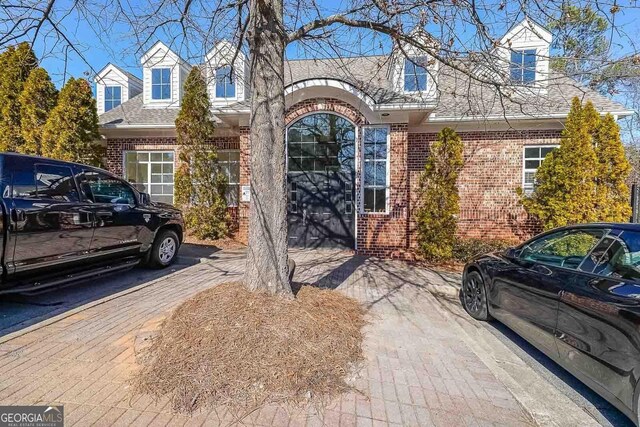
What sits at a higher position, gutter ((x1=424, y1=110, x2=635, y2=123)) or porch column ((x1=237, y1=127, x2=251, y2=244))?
gutter ((x1=424, y1=110, x2=635, y2=123))

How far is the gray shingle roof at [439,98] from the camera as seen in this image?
24.2 feet

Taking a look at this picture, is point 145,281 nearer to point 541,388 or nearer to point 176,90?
point 541,388

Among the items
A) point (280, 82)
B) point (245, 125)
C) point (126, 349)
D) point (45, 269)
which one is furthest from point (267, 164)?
point (245, 125)

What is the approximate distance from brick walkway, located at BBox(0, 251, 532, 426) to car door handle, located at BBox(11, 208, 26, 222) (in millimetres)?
1335

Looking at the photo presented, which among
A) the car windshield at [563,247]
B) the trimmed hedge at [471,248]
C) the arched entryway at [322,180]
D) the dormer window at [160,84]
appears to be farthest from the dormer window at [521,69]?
the dormer window at [160,84]

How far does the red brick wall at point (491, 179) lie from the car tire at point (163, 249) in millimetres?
6264

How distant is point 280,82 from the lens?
3672 mm

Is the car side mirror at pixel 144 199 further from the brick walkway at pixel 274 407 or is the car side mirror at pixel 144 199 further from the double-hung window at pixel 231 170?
the double-hung window at pixel 231 170

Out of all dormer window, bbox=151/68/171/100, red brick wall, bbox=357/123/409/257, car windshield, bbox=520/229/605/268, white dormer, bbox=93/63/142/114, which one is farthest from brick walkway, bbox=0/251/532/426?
white dormer, bbox=93/63/142/114

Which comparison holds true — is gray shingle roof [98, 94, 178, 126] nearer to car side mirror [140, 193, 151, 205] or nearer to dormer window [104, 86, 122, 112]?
dormer window [104, 86, 122, 112]

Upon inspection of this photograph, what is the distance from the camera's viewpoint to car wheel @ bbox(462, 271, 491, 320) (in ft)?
14.3

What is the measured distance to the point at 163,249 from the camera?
21.0ft

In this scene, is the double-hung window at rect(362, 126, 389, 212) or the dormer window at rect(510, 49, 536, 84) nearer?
the dormer window at rect(510, 49, 536, 84)

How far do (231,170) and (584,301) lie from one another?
954cm
